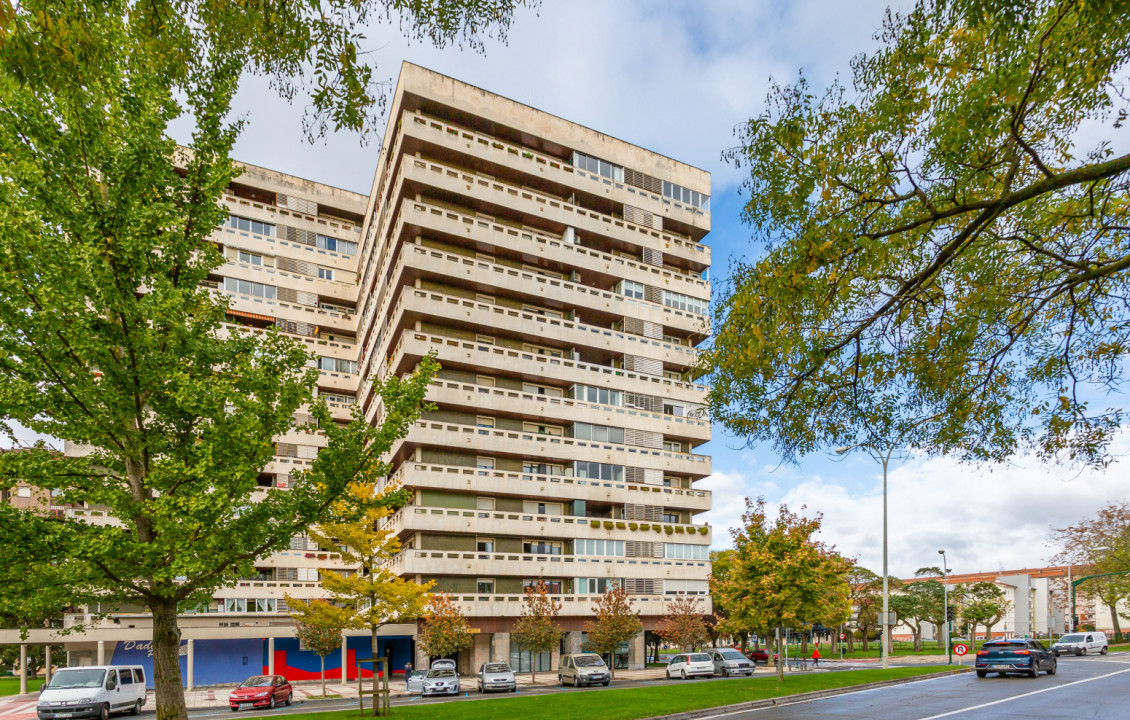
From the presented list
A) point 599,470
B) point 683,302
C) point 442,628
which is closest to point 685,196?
point 683,302

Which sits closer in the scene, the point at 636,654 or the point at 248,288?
the point at 636,654

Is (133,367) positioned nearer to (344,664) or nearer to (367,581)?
(367,581)

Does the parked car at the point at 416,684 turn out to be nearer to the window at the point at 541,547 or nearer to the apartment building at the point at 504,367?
the apartment building at the point at 504,367

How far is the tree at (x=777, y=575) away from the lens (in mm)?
32562

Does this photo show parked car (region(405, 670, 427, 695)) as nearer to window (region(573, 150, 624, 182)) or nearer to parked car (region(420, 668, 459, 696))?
parked car (region(420, 668, 459, 696))

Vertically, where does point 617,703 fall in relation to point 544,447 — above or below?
below

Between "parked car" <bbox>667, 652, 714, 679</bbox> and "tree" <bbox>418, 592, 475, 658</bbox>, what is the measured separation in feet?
37.7

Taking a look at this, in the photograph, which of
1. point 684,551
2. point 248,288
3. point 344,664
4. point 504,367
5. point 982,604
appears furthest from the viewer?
point 982,604

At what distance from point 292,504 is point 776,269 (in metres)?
9.95

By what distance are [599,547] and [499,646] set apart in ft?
27.8

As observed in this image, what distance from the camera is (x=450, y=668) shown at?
37.5 m

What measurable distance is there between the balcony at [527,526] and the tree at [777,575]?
A: 13.8 m

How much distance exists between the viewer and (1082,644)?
53.3m

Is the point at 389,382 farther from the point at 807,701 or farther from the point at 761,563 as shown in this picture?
the point at 761,563
